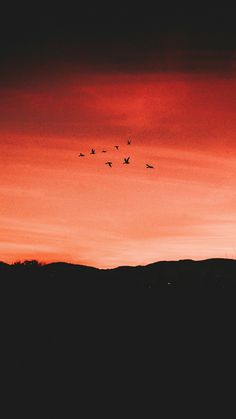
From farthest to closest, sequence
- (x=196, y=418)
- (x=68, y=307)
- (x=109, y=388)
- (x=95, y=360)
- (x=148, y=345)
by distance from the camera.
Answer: (x=68, y=307)
(x=148, y=345)
(x=95, y=360)
(x=109, y=388)
(x=196, y=418)

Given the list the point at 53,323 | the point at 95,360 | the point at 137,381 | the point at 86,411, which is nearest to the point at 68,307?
the point at 53,323

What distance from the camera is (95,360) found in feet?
84.2

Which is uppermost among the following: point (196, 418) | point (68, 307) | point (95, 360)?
point (68, 307)

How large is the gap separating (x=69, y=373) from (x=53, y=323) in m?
7.21

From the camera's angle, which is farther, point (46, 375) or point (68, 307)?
point (68, 307)

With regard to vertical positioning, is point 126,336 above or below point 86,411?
above

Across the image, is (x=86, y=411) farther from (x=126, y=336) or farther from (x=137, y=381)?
(x=126, y=336)

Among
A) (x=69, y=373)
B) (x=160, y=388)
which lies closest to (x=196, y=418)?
(x=160, y=388)

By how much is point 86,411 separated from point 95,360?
17.2 ft

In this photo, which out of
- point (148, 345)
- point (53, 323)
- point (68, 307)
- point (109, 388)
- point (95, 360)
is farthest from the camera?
point (68, 307)

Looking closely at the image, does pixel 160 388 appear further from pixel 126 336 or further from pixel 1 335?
pixel 1 335

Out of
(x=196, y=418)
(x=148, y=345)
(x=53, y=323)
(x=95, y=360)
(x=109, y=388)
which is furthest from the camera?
(x=53, y=323)

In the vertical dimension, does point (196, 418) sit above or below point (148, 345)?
below

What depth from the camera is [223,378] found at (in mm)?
23375
